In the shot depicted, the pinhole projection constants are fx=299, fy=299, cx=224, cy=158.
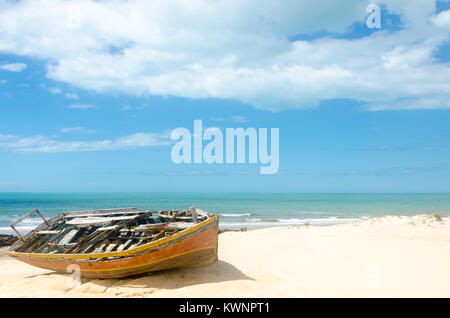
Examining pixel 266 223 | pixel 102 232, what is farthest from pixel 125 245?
pixel 266 223

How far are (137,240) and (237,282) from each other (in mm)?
3585

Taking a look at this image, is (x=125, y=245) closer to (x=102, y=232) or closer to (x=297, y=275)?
(x=102, y=232)

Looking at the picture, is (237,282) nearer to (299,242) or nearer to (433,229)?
(299,242)

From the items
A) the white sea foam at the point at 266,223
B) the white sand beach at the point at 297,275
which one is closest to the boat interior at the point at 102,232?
the white sand beach at the point at 297,275

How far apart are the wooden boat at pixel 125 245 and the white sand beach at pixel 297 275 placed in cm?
50

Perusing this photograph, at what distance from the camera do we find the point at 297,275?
9391mm

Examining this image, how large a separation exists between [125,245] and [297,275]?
17.7 ft

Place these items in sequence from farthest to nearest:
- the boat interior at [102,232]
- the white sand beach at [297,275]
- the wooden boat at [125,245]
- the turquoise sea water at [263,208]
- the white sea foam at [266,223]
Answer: the turquoise sea water at [263,208] < the white sea foam at [266,223] < the boat interior at [102,232] < the wooden boat at [125,245] < the white sand beach at [297,275]

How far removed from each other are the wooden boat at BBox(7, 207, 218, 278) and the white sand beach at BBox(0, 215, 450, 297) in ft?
1.64

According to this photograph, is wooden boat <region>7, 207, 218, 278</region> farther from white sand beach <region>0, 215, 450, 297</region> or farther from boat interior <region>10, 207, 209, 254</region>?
white sand beach <region>0, 215, 450, 297</region>

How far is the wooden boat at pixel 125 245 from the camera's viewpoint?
26.6ft

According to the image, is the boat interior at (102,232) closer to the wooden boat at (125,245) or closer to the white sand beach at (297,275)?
the wooden boat at (125,245)

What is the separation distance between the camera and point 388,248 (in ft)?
42.1

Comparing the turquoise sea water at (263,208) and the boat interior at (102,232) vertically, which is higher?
the boat interior at (102,232)
